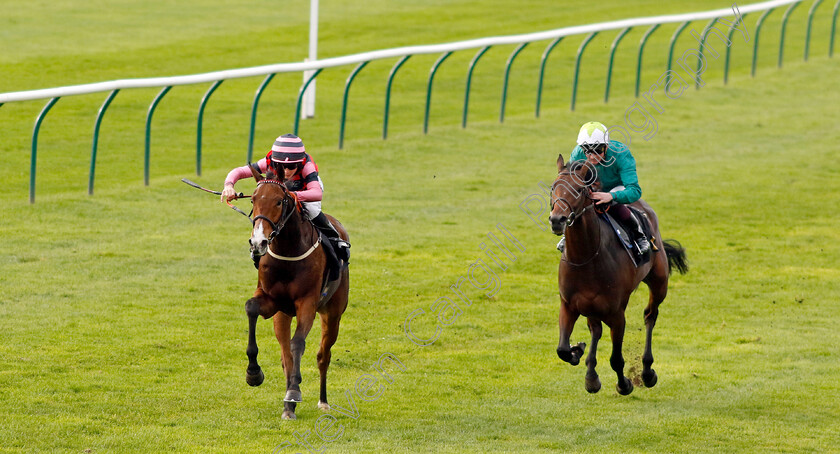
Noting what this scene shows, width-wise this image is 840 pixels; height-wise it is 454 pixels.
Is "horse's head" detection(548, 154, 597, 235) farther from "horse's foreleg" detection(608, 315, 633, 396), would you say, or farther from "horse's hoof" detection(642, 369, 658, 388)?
"horse's hoof" detection(642, 369, 658, 388)

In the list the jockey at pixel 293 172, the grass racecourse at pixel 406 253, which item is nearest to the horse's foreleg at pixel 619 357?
the grass racecourse at pixel 406 253

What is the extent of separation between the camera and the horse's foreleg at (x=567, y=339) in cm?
937

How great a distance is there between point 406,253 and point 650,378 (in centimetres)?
498

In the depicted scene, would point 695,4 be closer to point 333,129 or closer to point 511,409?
point 333,129

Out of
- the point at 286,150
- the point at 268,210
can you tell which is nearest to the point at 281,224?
the point at 268,210

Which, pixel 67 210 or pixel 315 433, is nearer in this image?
pixel 315 433

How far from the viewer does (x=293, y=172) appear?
8.95 meters

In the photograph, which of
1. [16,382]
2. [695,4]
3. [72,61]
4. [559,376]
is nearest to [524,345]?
[559,376]

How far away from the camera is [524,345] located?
11766 mm

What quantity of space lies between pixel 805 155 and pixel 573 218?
13.7 meters

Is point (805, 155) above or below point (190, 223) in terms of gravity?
above

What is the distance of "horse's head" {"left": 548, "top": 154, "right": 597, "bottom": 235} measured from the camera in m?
8.38

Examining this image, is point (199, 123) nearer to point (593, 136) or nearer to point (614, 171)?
point (614, 171)

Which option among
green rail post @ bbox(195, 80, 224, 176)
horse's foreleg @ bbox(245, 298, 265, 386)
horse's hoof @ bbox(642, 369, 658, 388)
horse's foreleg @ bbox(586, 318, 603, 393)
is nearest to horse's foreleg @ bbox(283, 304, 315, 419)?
horse's foreleg @ bbox(245, 298, 265, 386)
